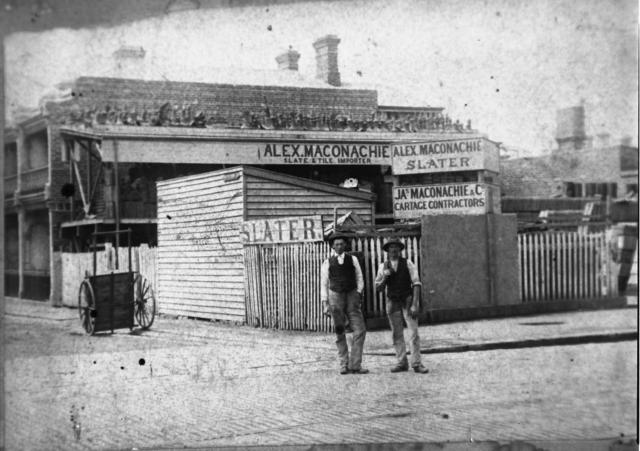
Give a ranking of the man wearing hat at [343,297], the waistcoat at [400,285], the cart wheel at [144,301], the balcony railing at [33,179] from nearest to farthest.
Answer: the man wearing hat at [343,297] < the waistcoat at [400,285] < the balcony railing at [33,179] < the cart wheel at [144,301]

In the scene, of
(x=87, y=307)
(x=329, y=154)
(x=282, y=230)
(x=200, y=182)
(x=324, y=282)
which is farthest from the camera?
(x=87, y=307)

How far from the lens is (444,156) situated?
923 centimetres

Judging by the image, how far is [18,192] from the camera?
9648 mm

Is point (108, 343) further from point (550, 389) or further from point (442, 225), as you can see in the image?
point (550, 389)

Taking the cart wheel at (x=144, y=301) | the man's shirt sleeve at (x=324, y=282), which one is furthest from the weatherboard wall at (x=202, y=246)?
the man's shirt sleeve at (x=324, y=282)

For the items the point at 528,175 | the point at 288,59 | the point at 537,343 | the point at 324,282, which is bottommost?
the point at 537,343

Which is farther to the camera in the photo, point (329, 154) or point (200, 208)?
point (200, 208)

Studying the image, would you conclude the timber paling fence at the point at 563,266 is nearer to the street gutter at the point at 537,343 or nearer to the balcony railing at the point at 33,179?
the street gutter at the point at 537,343

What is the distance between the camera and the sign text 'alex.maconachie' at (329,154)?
8969mm

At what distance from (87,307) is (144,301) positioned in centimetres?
79

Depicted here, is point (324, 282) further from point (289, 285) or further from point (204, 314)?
point (204, 314)

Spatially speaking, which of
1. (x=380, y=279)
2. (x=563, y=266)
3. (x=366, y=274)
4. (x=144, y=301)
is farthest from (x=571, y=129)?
(x=144, y=301)

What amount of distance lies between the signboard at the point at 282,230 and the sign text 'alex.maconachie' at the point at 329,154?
0.76m

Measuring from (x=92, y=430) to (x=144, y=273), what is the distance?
2.16m
